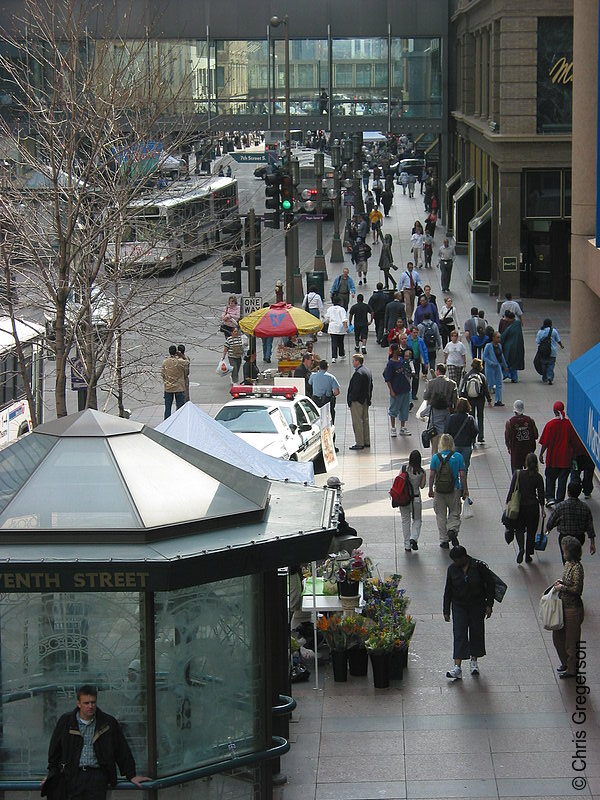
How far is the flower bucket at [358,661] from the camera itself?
13.1 meters

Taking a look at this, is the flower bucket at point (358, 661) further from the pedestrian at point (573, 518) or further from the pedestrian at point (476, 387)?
the pedestrian at point (476, 387)

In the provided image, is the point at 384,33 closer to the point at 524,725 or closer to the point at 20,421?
the point at 20,421

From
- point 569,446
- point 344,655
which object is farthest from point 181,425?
point 569,446

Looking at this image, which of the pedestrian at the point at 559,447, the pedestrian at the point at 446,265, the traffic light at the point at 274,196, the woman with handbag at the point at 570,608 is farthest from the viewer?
the pedestrian at the point at 446,265

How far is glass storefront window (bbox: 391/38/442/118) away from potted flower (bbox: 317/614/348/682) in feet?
158

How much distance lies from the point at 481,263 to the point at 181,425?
29438 mm

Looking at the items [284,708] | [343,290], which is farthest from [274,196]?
[284,708]

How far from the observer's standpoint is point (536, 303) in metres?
39.8

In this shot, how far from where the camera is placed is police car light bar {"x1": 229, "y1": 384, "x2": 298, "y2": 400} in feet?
73.7

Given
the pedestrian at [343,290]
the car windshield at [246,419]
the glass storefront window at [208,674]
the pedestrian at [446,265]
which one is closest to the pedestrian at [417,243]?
the pedestrian at [446,265]

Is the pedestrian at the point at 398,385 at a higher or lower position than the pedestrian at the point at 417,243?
lower

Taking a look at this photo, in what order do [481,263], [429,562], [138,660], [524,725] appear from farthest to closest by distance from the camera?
[481,263]
[429,562]
[524,725]
[138,660]

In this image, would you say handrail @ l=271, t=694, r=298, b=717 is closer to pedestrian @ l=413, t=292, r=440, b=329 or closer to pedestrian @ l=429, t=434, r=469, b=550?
pedestrian @ l=429, t=434, r=469, b=550

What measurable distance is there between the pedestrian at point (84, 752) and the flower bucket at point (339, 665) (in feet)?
14.7
